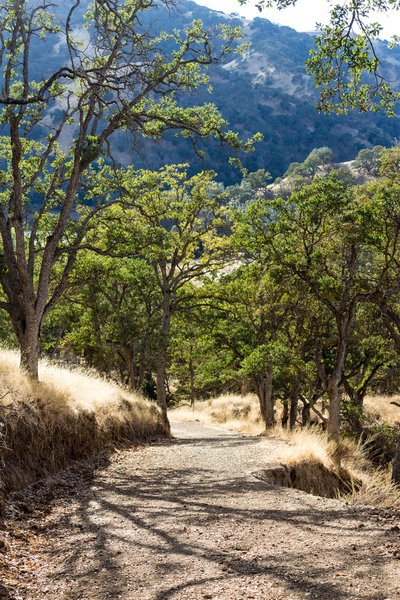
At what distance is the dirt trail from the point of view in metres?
3.21

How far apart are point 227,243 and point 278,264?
19.4 feet

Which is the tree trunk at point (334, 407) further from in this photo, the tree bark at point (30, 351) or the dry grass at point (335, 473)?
the tree bark at point (30, 351)

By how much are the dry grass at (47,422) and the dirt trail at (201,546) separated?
0.62 metres

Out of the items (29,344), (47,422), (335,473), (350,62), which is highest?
(350,62)

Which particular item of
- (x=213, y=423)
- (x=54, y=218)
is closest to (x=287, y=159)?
(x=213, y=423)

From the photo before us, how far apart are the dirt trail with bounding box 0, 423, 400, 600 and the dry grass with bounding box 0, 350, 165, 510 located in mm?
620

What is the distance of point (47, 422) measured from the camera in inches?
273

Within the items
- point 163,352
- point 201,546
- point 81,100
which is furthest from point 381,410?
point 201,546

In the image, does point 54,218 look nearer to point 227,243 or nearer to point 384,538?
point 227,243

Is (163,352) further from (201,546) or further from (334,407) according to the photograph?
(201,546)

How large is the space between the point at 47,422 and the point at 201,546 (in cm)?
377

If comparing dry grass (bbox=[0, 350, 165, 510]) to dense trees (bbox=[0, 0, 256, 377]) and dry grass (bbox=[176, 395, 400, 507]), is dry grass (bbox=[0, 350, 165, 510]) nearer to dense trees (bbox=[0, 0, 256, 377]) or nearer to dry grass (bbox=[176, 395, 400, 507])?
dense trees (bbox=[0, 0, 256, 377])

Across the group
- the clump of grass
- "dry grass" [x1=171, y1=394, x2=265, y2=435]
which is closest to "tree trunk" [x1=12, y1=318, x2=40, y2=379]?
the clump of grass

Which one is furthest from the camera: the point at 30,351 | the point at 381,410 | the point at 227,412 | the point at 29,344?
the point at 227,412
